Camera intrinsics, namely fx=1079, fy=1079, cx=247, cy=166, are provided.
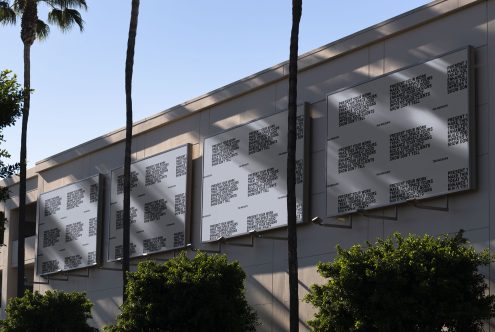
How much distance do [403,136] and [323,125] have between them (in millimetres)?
3873

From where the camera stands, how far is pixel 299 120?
98.7ft

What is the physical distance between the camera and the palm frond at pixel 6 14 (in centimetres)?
4444

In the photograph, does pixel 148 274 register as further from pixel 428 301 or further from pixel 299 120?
pixel 428 301

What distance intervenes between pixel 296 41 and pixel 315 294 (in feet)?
21.6

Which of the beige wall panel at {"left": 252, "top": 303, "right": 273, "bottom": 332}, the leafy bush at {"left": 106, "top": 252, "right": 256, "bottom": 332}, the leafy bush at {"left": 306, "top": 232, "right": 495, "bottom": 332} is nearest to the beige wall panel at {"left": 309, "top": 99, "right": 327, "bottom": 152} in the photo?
the leafy bush at {"left": 106, "top": 252, "right": 256, "bottom": 332}

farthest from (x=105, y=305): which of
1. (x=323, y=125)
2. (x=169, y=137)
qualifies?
(x=323, y=125)

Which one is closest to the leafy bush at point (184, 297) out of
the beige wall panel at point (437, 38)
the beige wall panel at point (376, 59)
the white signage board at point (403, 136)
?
the white signage board at point (403, 136)

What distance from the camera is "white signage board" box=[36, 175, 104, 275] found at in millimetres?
40719

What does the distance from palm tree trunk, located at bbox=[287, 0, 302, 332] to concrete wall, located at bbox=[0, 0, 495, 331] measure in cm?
249

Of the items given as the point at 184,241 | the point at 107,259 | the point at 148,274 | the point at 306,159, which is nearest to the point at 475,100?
the point at 306,159

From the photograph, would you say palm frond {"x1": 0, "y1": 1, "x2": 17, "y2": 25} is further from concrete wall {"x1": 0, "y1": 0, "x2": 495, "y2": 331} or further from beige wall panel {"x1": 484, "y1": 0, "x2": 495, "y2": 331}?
beige wall panel {"x1": 484, "y1": 0, "x2": 495, "y2": 331}

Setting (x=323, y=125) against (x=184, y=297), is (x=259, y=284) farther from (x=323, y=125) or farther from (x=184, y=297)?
(x=323, y=125)

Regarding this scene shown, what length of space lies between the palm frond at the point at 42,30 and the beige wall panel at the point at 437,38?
21820mm

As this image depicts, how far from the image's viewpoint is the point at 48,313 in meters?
35.8
